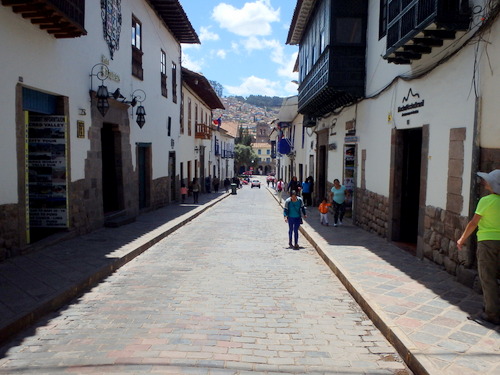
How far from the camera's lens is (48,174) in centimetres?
943

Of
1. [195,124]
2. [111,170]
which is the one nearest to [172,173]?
[195,124]

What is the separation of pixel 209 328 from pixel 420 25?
5447 millimetres

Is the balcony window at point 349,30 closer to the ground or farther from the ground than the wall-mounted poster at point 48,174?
farther from the ground

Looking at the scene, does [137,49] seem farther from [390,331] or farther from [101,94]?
[390,331]

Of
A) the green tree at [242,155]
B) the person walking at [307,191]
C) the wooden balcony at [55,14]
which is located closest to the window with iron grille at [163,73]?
the person walking at [307,191]

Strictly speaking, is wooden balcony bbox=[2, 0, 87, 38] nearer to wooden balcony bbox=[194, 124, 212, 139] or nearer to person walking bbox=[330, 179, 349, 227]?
person walking bbox=[330, 179, 349, 227]

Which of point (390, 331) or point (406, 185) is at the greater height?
point (406, 185)

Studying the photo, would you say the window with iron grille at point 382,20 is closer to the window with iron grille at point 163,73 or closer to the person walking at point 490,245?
the person walking at point 490,245

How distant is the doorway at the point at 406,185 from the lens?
9.51 m

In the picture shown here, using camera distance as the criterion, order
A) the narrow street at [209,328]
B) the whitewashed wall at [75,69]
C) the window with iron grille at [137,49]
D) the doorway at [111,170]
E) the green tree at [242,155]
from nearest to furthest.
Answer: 1. the narrow street at [209,328]
2. the whitewashed wall at [75,69]
3. the doorway at [111,170]
4. the window with iron grille at [137,49]
5. the green tree at [242,155]

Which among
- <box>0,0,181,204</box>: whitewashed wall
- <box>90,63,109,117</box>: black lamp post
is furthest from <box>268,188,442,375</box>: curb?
<box>90,63,109,117</box>: black lamp post

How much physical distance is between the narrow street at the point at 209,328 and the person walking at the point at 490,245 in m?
1.21

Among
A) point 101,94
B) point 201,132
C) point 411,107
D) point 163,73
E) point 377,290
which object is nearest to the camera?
point 377,290

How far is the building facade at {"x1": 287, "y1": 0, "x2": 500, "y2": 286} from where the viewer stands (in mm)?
6160
